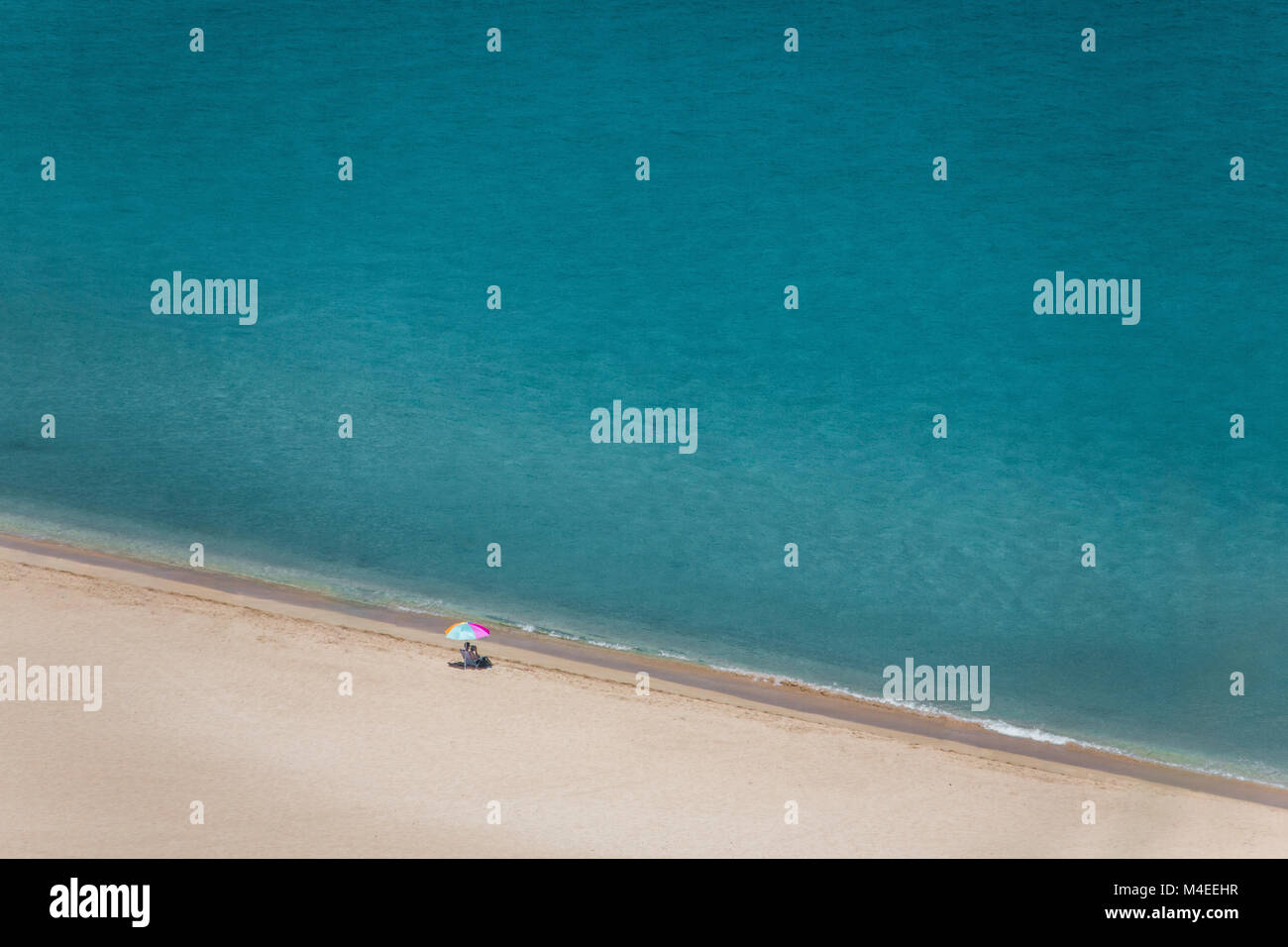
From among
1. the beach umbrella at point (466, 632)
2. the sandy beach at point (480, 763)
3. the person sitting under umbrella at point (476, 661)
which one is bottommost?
the sandy beach at point (480, 763)

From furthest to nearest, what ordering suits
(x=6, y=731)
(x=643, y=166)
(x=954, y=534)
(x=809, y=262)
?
1. (x=643, y=166)
2. (x=809, y=262)
3. (x=954, y=534)
4. (x=6, y=731)

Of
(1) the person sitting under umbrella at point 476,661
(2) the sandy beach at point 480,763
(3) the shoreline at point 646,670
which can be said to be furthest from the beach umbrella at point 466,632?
(3) the shoreline at point 646,670

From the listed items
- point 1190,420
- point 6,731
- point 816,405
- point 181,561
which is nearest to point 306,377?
point 181,561

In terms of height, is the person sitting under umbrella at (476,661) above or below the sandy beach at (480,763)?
above

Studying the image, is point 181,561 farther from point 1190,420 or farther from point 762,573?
point 1190,420

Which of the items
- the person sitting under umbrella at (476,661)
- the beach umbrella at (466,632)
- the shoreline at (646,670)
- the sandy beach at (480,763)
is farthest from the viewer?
the person sitting under umbrella at (476,661)

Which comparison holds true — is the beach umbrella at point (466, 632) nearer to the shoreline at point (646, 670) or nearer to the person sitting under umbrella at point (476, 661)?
the person sitting under umbrella at point (476, 661)
